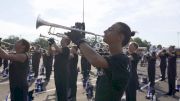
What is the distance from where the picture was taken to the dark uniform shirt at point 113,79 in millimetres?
3760

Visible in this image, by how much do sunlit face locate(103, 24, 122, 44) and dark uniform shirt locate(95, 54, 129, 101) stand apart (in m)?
0.20

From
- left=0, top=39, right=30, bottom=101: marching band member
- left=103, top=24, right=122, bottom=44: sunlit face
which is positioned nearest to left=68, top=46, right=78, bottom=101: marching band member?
left=0, top=39, right=30, bottom=101: marching band member

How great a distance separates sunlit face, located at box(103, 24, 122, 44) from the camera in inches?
155

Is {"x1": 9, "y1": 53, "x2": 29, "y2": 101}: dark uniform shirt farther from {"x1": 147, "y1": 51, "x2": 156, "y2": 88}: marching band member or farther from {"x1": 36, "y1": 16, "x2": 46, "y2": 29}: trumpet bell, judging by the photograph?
{"x1": 147, "y1": 51, "x2": 156, "y2": 88}: marching band member

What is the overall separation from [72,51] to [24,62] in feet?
17.2

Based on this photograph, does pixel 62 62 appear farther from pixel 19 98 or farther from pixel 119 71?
pixel 119 71

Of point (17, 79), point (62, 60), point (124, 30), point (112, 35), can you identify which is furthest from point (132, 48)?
point (112, 35)

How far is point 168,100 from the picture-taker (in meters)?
12.8

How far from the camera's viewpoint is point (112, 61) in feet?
12.4

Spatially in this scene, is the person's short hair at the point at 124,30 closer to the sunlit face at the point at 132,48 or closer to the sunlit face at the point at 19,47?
the sunlit face at the point at 19,47

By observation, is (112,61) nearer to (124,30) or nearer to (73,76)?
(124,30)

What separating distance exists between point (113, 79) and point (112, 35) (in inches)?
21.5

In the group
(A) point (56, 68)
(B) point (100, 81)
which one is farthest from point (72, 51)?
(B) point (100, 81)

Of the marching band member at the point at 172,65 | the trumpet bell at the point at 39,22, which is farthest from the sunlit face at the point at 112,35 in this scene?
the marching band member at the point at 172,65
